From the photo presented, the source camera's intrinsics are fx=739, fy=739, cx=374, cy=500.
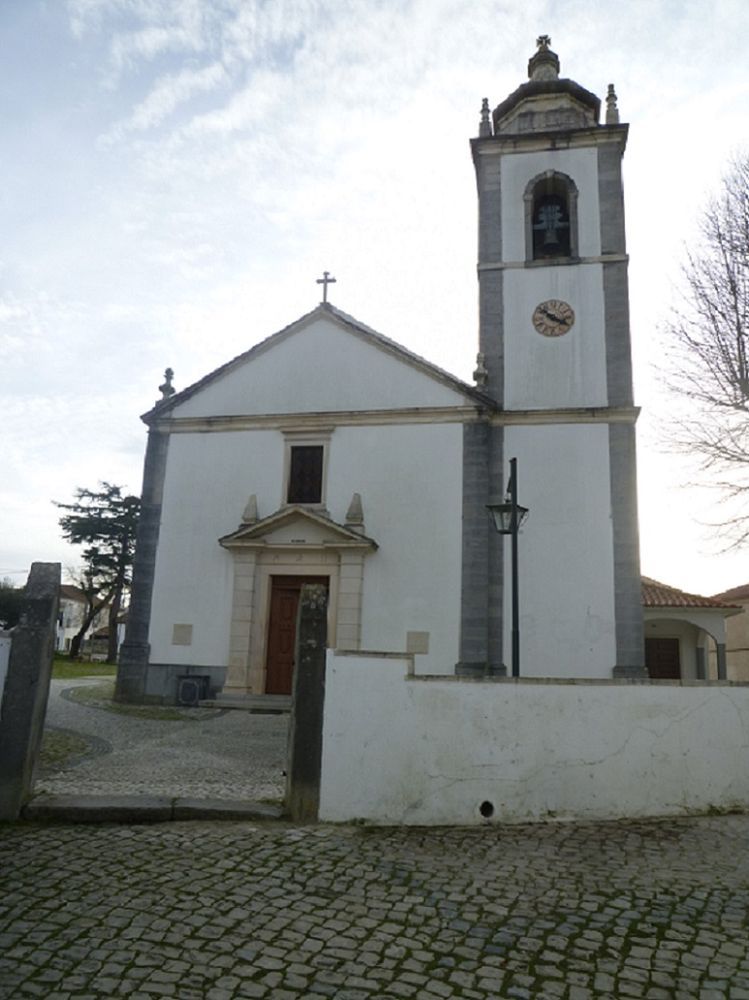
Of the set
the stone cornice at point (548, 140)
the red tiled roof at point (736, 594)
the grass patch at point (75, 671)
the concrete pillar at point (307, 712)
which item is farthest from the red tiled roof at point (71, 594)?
the concrete pillar at point (307, 712)

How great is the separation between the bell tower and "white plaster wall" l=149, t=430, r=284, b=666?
4380 millimetres

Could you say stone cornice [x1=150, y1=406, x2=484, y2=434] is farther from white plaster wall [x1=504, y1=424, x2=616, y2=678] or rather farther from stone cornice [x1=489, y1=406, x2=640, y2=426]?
white plaster wall [x1=504, y1=424, x2=616, y2=678]

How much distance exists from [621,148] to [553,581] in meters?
9.59

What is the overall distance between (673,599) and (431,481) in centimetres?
734

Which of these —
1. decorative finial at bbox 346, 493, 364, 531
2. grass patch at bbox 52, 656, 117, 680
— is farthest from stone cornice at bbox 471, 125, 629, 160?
grass patch at bbox 52, 656, 117, 680

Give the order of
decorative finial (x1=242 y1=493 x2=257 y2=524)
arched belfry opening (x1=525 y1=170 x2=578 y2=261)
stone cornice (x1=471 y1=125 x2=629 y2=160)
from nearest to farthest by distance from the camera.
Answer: decorative finial (x1=242 y1=493 x2=257 y2=524)
arched belfry opening (x1=525 y1=170 x2=578 y2=261)
stone cornice (x1=471 y1=125 x2=629 y2=160)

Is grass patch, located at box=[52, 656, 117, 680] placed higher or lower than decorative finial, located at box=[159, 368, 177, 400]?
lower

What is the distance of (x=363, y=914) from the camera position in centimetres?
395

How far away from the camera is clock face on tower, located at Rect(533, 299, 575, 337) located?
49.4 feet

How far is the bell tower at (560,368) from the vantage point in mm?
13273

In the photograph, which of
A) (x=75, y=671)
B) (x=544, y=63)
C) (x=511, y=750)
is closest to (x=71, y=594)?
(x=75, y=671)

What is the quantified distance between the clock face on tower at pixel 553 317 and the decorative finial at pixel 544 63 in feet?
20.3

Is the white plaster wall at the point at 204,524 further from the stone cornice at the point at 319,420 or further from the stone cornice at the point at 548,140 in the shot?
the stone cornice at the point at 548,140

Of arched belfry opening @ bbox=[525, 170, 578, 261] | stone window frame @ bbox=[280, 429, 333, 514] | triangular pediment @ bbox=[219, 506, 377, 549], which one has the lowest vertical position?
triangular pediment @ bbox=[219, 506, 377, 549]
